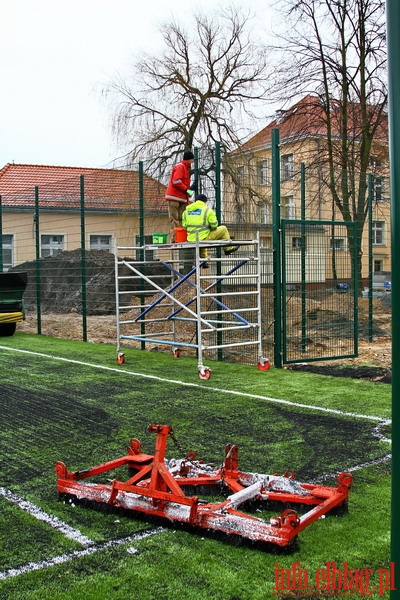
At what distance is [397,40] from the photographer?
162 cm

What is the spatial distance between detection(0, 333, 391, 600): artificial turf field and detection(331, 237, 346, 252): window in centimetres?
255

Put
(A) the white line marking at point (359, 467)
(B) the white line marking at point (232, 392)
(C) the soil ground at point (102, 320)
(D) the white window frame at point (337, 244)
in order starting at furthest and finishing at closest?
(D) the white window frame at point (337, 244), (C) the soil ground at point (102, 320), (B) the white line marking at point (232, 392), (A) the white line marking at point (359, 467)

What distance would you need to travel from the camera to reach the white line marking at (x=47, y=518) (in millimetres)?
3471

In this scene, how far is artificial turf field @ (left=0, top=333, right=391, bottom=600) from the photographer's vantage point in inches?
118

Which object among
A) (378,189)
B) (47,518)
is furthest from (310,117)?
(47,518)

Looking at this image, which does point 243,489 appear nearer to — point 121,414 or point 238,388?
point 121,414

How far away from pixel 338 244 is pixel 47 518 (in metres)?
7.78

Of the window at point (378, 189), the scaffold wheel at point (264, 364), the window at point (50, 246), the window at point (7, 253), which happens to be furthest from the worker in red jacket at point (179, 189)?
the window at point (7, 253)

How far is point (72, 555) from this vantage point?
325 centimetres

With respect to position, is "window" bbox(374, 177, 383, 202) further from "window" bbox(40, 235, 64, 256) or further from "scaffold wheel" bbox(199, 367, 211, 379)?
"window" bbox(40, 235, 64, 256)

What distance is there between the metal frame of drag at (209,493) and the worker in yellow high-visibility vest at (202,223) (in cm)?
478

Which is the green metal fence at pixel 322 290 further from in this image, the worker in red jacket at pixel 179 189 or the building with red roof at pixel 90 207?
the building with red roof at pixel 90 207

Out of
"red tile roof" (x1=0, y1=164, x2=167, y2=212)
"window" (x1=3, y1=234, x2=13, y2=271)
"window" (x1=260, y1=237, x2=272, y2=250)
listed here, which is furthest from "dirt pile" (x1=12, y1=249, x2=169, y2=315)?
"window" (x1=260, y1=237, x2=272, y2=250)

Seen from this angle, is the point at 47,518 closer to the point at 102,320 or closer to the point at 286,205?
the point at 286,205
